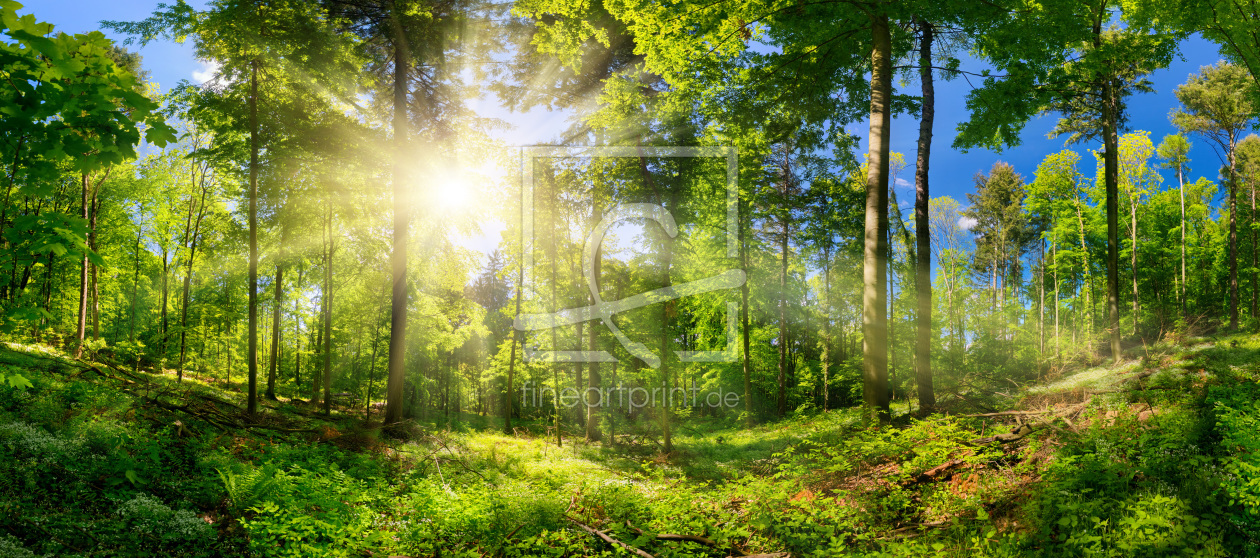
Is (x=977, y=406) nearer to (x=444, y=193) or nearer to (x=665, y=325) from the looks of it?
(x=665, y=325)

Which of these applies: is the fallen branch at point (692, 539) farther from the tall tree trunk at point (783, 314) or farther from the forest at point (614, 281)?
the tall tree trunk at point (783, 314)

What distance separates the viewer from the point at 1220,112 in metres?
22.4

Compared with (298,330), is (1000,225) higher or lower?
higher

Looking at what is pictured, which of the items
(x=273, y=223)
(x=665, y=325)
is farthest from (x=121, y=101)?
(x=273, y=223)

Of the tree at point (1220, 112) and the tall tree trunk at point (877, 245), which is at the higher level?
the tree at point (1220, 112)

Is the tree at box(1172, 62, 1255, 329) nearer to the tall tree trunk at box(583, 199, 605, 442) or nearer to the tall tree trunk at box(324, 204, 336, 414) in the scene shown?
the tall tree trunk at box(583, 199, 605, 442)

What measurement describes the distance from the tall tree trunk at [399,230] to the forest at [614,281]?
10cm

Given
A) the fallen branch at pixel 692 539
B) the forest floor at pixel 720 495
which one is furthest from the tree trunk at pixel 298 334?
the fallen branch at pixel 692 539

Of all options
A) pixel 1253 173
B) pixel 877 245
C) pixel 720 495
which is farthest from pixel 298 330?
pixel 1253 173

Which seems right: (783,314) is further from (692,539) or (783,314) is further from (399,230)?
(692,539)

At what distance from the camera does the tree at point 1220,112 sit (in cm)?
2173

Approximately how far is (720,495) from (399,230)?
1216cm

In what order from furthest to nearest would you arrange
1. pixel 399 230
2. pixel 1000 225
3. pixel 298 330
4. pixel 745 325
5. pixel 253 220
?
pixel 1000 225, pixel 298 330, pixel 745 325, pixel 399 230, pixel 253 220

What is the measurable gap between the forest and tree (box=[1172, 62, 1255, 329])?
0.17 m
